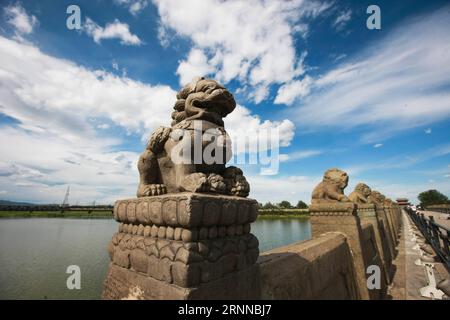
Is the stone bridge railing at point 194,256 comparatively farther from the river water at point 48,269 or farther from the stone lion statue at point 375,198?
the stone lion statue at point 375,198

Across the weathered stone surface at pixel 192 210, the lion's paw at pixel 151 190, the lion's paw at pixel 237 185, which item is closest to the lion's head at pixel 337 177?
the lion's paw at pixel 237 185

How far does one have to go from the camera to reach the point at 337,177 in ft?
19.8

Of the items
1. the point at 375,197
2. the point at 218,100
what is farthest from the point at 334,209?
the point at 375,197

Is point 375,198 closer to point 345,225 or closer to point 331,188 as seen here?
point 331,188

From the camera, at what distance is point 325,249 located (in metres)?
3.44

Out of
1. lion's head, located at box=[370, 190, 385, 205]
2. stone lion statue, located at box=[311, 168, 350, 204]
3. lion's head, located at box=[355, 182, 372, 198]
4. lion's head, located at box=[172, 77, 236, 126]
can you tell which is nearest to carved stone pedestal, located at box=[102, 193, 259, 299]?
lion's head, located at box=[172, 77, 236, 126]

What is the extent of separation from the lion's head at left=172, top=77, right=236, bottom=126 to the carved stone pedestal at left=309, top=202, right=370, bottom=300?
3769 millimetres

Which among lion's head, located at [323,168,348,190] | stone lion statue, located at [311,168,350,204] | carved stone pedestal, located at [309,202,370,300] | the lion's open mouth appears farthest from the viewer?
lion's head, located at [323,168,348,190]

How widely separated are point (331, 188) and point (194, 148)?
478 centimetres

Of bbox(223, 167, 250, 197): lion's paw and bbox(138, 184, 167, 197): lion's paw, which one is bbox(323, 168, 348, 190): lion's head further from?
bbox(138, 184, 167, 197): lion's paw

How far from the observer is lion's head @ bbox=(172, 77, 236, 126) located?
2324 mm
